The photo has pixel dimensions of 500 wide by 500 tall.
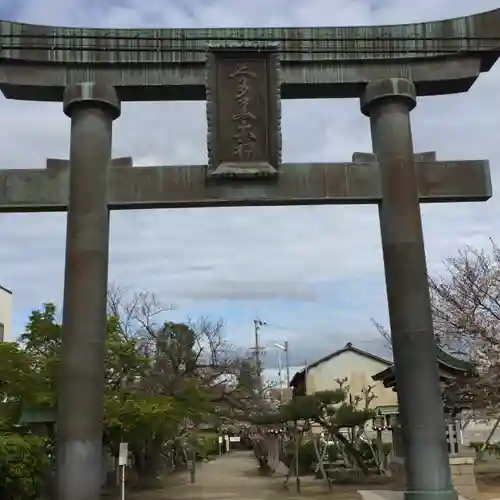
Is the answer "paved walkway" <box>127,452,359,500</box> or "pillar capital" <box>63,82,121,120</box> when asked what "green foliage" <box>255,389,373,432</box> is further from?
"pillar capital" <box>63,82,121,120</box>

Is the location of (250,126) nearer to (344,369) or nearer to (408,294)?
(408,294)

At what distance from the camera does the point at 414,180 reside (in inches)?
424

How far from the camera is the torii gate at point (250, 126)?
33.7 feet

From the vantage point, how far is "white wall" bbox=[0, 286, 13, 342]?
3475cm

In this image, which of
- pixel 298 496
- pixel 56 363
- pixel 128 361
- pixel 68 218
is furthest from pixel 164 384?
pixel 68 218

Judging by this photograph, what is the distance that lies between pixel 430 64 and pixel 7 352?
13.2m

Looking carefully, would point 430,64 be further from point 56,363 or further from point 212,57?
point 56,363

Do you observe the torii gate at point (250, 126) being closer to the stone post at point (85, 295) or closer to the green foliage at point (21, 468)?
the stone post at point (85, 295)

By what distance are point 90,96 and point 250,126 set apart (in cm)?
266

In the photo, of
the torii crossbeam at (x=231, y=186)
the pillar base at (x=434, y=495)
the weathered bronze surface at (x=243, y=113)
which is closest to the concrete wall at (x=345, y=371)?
the torii crossbeam at (x=231, y=186)

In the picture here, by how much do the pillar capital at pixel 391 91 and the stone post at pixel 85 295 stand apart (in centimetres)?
426

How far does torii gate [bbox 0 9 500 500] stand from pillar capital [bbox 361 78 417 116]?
0.02 metres

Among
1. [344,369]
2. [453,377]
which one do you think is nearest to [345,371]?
[344,369]

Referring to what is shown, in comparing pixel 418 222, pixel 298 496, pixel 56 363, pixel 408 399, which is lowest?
pixel 298 496
